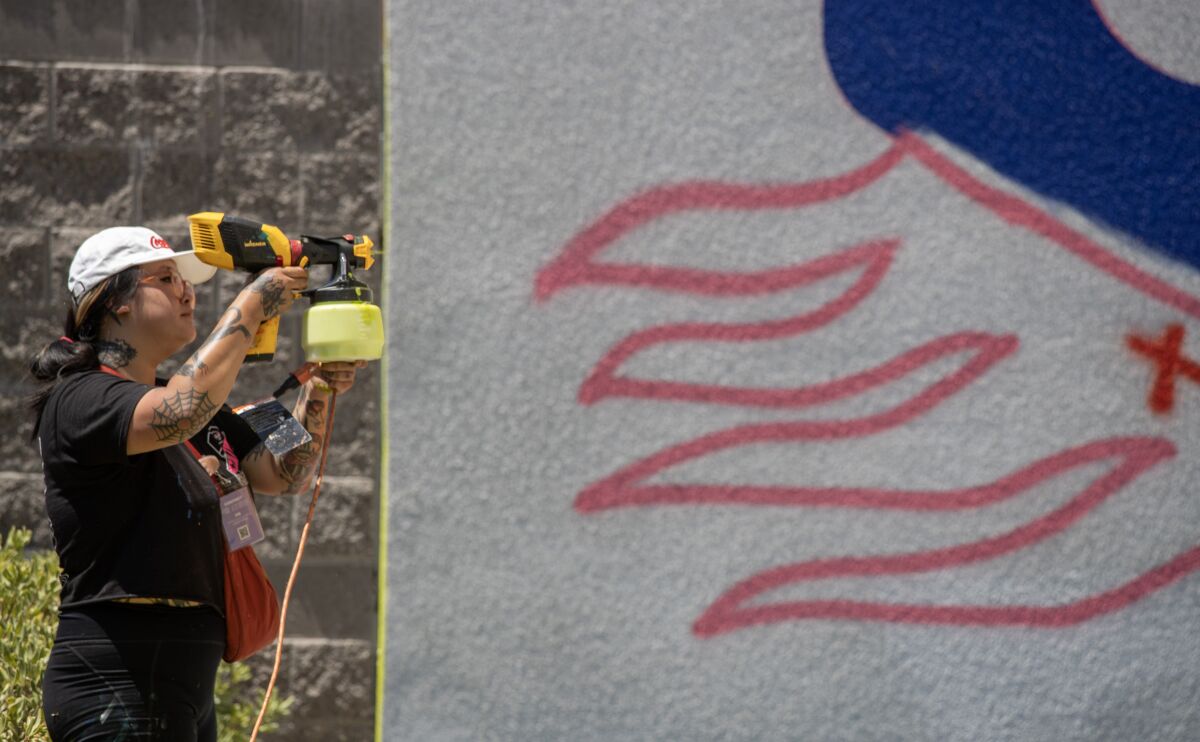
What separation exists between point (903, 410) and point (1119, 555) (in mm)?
604

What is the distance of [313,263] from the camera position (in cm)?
245

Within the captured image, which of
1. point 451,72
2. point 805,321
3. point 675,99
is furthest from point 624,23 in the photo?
point 805,321

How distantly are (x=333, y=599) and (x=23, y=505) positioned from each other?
0.87 meters

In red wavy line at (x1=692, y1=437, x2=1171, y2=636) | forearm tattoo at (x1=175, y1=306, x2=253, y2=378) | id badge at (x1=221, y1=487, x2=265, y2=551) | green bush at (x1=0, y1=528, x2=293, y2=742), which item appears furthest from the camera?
red wavy line at (x1=692, y1=437, x2=1171, y2=636)

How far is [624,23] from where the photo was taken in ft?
9.34

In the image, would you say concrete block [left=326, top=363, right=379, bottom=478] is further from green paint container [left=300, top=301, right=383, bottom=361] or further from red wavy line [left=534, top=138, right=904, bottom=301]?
green paint container [left=300, top=301, right=383, bottom=361]

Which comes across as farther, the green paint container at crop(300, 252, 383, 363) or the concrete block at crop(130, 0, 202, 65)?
the concrete block at crop(130, 0, 202, 65)

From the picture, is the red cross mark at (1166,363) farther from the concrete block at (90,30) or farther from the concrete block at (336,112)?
the concrete block at (90,30)

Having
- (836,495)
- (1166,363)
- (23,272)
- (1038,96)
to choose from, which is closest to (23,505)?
(23,272)

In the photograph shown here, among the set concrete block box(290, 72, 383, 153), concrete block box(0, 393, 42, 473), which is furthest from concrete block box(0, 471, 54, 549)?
concrete block box(290, 72, 383, 153)

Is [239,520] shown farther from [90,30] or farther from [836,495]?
[90,30]

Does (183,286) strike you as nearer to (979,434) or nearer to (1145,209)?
(979,434)

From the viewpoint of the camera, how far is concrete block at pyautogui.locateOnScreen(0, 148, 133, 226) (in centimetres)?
330

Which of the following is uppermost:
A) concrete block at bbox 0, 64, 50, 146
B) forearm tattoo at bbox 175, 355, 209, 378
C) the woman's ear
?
concrete block at bbox 0, 64, 50, 146
